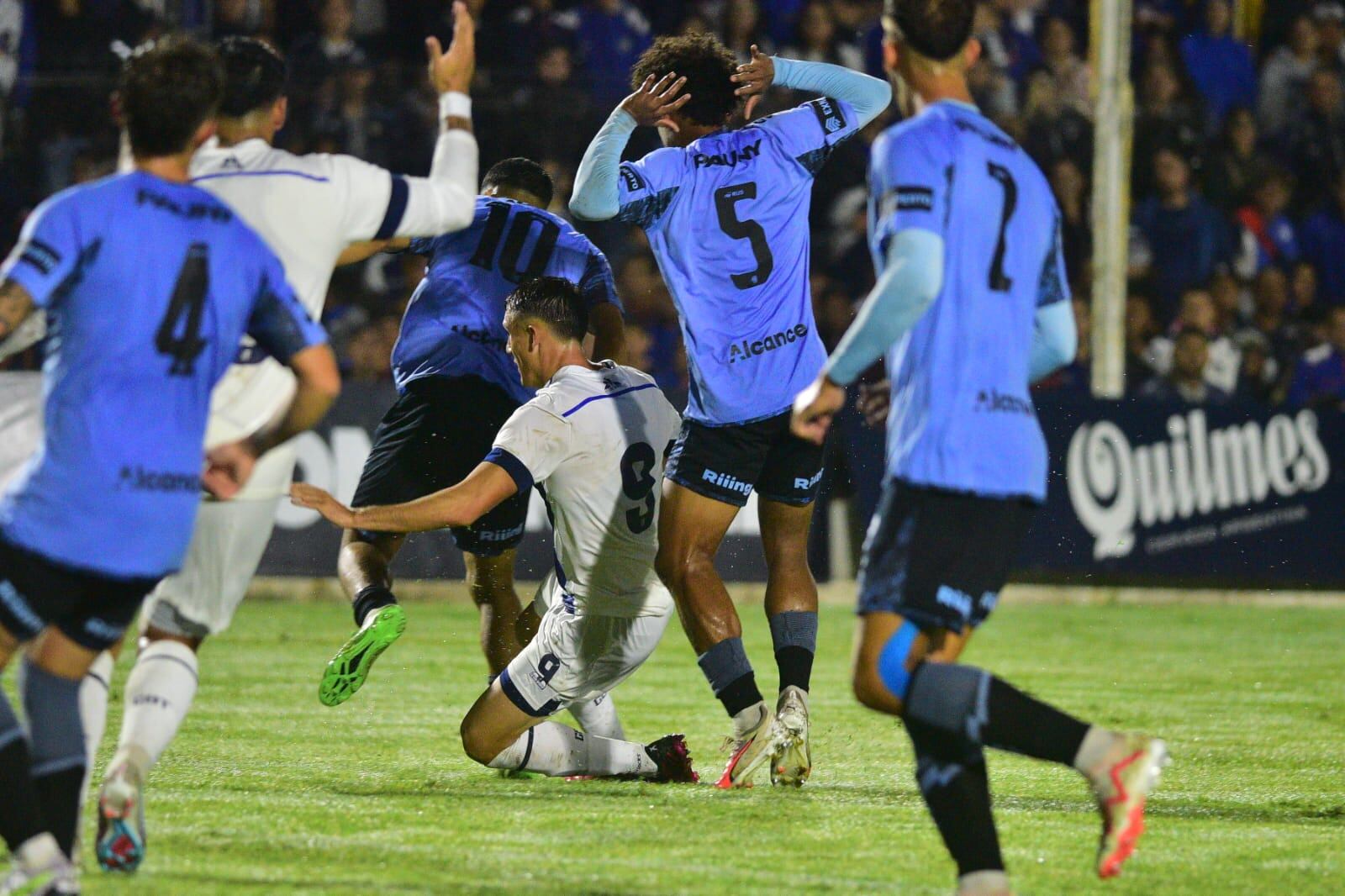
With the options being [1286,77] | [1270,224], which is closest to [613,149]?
[1270,224]

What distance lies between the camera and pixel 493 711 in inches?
237

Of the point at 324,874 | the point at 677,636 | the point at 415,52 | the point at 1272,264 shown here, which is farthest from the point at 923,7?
the point at 1272,264

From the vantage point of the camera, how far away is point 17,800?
12.7 feet

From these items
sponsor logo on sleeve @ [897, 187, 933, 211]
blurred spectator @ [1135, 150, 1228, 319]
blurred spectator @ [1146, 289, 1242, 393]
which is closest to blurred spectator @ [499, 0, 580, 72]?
blurred spectator @ [1135, 150, 1228, 319]

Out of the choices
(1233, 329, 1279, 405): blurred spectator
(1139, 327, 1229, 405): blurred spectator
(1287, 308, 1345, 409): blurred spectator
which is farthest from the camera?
(1233, 329, 1279, 405): blurred spectator

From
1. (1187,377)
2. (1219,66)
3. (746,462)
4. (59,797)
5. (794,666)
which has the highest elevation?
(59,797)

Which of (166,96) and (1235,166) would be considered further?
(1235,166)

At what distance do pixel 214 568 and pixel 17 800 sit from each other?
3.28ft

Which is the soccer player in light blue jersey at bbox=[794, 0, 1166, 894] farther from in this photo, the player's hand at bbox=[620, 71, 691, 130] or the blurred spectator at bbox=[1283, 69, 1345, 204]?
the blurred spectator at bbox=[1283, 69, 1345, 204]

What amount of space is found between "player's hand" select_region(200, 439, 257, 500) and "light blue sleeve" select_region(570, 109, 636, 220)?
83.2 inches

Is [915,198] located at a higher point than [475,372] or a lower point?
higher

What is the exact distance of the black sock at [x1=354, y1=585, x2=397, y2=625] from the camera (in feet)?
20.7

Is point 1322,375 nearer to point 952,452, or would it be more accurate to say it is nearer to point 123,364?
point 952,452

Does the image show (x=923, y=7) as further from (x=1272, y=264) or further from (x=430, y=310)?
(x=1272, y=264)
